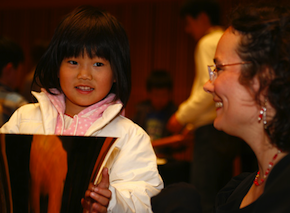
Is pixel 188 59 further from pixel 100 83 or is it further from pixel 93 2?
pixel 100 83

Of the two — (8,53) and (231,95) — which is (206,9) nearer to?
(8,53)

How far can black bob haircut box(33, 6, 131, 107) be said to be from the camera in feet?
4.09

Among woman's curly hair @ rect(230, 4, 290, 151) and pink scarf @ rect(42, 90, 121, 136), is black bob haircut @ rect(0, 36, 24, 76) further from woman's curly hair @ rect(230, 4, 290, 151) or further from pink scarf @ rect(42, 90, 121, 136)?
woman's curly hair @ rect(230, 4, 290, 151)

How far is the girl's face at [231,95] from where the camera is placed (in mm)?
→ 908

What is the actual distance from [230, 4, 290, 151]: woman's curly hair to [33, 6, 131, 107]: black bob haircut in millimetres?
527

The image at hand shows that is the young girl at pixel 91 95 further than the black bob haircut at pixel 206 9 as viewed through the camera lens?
No

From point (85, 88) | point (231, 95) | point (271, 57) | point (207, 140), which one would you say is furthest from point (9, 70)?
point (271, 57)

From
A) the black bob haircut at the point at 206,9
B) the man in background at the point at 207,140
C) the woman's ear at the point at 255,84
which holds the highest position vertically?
the black bob haircut at the point at 206,9

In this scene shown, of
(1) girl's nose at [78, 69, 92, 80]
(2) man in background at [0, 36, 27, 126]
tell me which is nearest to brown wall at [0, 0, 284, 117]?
(2) man in background at [0, 36, 27, 126]

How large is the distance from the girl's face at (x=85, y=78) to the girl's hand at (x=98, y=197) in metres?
0.39

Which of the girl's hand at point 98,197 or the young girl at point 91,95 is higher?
the young girl at point 91,95

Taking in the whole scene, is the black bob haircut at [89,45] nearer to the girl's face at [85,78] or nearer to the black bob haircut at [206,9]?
the girl's face at [85,78]

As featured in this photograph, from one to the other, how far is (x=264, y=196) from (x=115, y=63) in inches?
29.6

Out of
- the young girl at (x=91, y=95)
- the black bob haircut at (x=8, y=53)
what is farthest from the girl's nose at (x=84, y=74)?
the black bob haircut at (x=8, y=53)
